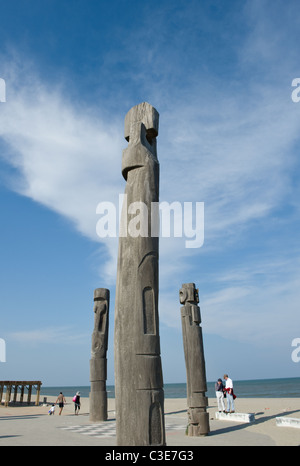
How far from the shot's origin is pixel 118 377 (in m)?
3.80

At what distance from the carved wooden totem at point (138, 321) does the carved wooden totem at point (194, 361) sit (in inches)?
266

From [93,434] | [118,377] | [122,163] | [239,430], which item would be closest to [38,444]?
[93,434]

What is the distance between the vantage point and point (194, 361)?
10359 mm

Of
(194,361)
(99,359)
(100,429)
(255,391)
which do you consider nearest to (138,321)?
(194,361)

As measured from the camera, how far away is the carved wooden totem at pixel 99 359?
A: 1362 cm

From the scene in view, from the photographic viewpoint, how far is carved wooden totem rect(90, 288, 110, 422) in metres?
13.6

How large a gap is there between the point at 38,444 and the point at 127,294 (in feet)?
22.6

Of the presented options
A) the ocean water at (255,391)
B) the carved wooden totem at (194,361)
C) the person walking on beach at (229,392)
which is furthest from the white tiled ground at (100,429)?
the ocean water at (255,391)

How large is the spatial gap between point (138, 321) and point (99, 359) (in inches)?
429

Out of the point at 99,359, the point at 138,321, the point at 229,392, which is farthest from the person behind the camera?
the point at 99,359

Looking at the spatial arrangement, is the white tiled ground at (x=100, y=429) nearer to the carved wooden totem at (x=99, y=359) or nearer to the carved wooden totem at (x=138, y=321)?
the carved wooden totem at (x=99, y=359)

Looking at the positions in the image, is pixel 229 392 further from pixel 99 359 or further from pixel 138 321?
pixel 138 321

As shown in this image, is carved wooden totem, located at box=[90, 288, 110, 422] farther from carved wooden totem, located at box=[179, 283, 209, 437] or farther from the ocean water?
the ocean water
